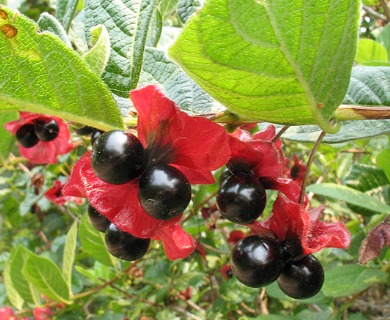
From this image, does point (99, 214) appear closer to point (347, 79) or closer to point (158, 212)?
point (158, 212)

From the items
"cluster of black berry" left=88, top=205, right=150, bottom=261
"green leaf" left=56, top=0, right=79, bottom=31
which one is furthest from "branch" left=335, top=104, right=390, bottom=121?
"green leaf" left=56, top=0, right=79, bottom=31

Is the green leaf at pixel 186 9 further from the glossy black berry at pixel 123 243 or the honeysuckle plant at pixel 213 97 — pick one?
the glossy black berry at pixel 123 243

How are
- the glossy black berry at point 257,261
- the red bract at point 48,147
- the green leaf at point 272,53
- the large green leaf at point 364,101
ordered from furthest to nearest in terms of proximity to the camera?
the red bract at point 48,147 → the large green leaf at point 364,101 → the glossy black berry at point 257,261 → the green leaf at point 272,53

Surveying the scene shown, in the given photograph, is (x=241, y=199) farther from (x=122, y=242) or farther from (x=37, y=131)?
(x=37, y=131)

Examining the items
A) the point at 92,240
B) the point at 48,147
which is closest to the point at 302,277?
the point at 48,147

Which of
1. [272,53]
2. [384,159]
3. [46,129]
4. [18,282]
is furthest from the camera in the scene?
[18,282]

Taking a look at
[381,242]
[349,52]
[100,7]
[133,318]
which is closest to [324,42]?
[349,52]

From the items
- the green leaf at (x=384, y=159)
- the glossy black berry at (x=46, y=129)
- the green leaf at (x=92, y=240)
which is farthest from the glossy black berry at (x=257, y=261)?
the green leaf at (x=92, y=240)
